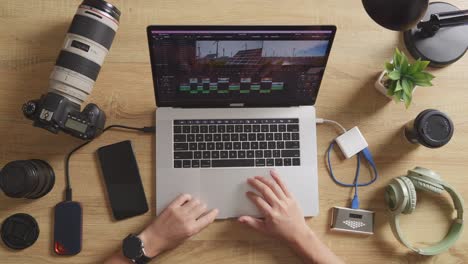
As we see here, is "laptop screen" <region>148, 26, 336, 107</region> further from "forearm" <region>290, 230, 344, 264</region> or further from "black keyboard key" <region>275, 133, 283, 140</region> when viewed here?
"forearm" <region>290, 230, 344, 264</region>

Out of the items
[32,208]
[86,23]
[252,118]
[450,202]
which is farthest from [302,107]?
[32,208]

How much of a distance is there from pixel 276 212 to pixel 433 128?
426 mm

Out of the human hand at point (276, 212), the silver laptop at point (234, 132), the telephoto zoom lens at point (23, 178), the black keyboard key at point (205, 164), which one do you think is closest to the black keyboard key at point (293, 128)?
the silver laptop at point (234, 132)

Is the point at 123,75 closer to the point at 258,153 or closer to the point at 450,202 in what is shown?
the point at 258,153

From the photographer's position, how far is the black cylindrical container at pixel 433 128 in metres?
1.00

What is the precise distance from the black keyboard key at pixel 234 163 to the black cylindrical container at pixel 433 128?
405 millimetres

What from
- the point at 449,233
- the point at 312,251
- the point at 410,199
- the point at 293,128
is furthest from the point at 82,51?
the point at 449,233

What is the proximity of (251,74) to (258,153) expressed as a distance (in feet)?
0.64

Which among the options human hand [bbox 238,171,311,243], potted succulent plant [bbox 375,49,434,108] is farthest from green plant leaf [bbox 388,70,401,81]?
human hand [bbox 238,171,311,243]

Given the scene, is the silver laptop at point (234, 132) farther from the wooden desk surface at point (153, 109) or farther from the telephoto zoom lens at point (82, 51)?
the telephoto zoom lens at point (82, 51)

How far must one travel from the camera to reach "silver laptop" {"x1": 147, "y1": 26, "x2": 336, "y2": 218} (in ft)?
3.19

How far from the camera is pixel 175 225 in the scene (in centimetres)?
97

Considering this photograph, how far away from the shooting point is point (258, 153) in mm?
1024

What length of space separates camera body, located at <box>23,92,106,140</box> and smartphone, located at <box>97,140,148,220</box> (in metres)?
0.07
